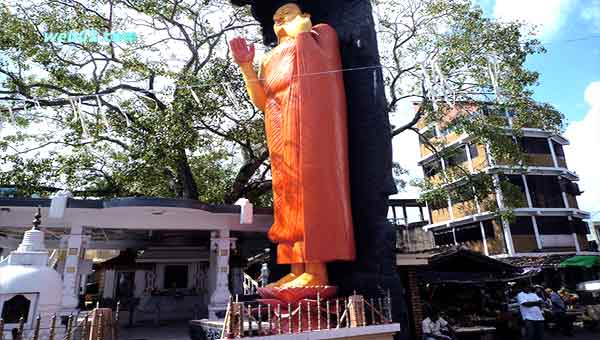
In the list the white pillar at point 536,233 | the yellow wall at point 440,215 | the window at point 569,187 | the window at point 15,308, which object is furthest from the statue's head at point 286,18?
the window at point 569,187

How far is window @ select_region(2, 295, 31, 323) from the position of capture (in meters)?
6.45

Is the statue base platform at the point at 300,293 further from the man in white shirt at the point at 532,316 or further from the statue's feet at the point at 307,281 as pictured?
the man in white shirt at the point at 532,316

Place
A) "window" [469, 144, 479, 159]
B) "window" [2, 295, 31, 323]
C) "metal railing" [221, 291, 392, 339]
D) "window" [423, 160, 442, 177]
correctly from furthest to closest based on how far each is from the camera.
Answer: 1. "window" [469, 144, 479, 159]
2. "window" [423, 160, 442, 177]
3. "window" [2, 295, 31, 323]
4. "metal railing" [221, 291, 392, 339]

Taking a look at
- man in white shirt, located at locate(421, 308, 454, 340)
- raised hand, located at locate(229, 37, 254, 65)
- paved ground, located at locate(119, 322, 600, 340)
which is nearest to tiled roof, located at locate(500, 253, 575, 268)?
paved ground, located at locate(119, 322, 600, 340)

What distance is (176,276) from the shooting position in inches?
559

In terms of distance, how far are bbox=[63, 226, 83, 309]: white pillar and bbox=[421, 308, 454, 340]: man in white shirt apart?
754cm

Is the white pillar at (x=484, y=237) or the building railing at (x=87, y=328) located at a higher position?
the white pillar at (x=484, y=237)

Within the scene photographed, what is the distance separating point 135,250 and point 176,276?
1715 millimetres

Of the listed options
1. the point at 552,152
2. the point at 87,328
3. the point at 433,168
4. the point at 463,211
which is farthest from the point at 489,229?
the point at 87,328

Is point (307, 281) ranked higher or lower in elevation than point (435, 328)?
higher

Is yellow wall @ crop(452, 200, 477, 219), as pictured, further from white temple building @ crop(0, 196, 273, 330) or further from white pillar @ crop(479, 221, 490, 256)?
white temple building @ crop(0, 196, 273, 330)

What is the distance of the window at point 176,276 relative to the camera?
1405cm

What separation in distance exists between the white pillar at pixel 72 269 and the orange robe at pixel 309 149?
4.55m

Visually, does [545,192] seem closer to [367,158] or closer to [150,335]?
[367,158]
